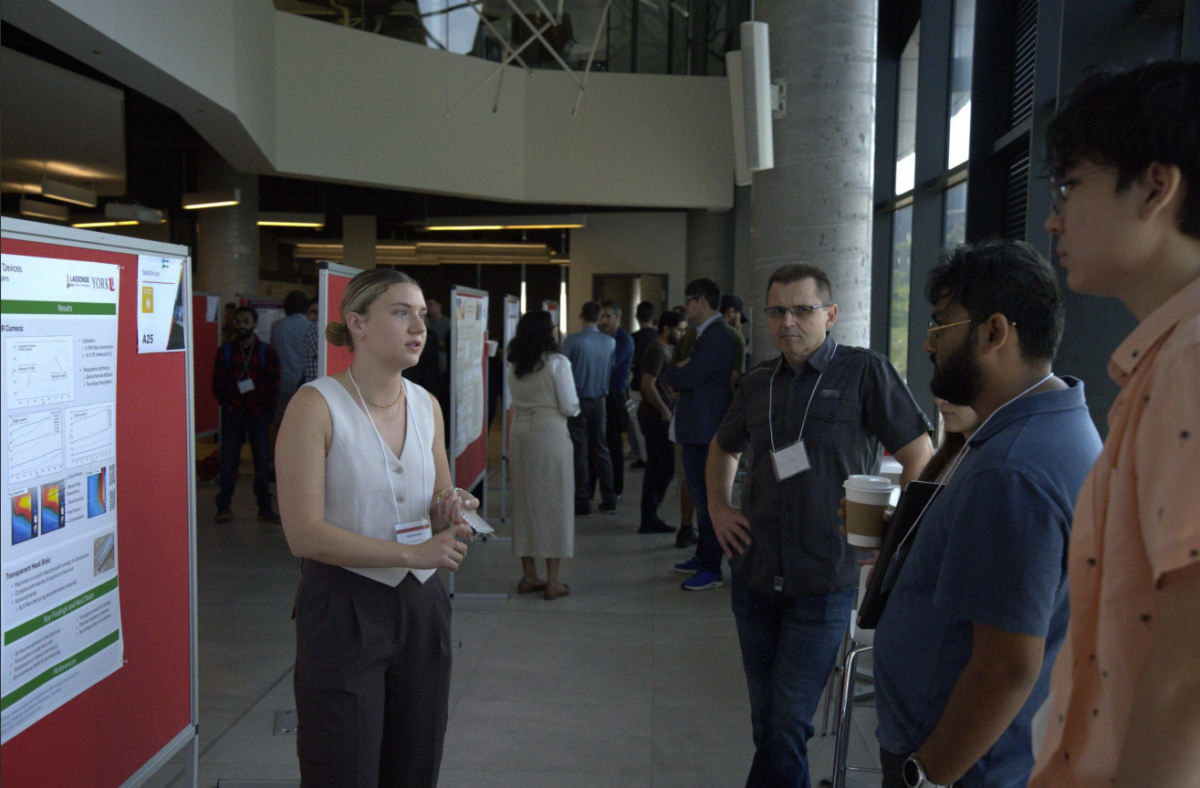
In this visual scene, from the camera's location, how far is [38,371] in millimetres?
1771

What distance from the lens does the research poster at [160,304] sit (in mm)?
2152

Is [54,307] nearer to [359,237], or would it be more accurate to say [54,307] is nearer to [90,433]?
[90,433]

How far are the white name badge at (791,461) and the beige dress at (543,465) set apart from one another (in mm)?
2715

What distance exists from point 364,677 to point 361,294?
92cm

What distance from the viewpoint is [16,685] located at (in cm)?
175

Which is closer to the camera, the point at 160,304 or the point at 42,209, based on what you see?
the point at 160,304

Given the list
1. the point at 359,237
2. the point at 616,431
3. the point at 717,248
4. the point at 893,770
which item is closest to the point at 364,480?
the point at 893,770

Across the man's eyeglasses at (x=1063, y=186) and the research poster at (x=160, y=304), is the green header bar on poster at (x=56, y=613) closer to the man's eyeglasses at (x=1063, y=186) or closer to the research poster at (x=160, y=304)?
the research poster at (x=160, y=304)

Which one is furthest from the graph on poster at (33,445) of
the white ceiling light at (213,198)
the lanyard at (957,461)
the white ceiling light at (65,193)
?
the white ceiling light at (65,193)

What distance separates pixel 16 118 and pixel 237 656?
6896 millimetres

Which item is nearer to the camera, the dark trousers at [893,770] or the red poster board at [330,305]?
the dark trousers at [893,770]

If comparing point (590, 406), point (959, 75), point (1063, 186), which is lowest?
point (590, 406)

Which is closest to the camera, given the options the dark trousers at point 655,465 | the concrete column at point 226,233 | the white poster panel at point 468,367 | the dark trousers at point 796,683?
the dark trousers at point 796,683

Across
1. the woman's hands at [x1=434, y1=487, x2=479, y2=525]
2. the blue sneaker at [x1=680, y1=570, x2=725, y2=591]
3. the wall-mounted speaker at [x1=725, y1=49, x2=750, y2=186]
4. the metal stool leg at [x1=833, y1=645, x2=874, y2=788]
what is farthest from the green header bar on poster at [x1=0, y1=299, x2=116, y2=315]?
the blue sneaker at [x1=680, y1=570, x2=725, y2=591]
